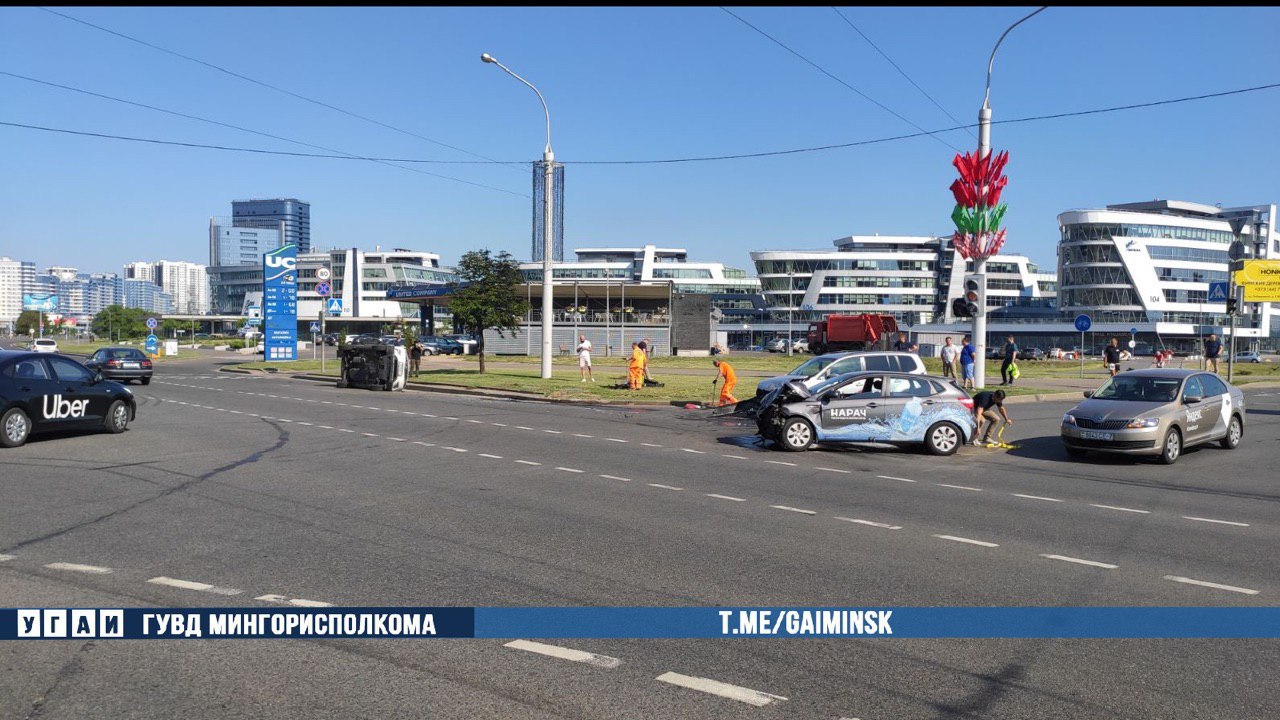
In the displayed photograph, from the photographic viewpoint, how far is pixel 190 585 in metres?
6.56

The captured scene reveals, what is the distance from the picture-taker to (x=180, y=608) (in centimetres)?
606

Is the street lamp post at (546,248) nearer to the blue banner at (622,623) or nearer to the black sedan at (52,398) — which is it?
the black sedan at (52,398)

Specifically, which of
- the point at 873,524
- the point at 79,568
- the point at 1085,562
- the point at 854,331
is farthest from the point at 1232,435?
the point at 854,331

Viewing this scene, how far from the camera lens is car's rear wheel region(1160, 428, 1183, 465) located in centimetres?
1441

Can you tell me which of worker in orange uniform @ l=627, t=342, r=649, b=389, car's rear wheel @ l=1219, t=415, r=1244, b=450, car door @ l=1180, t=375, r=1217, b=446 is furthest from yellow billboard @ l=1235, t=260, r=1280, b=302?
worker in orange uniform @ l=627, t=342, r=649, b=389

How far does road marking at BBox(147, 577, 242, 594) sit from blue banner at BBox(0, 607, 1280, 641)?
0.39 meters

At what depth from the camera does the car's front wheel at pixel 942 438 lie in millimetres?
15521

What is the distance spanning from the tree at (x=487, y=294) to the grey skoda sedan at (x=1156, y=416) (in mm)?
25205

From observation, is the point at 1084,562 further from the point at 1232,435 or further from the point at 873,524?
the point at 1232,435

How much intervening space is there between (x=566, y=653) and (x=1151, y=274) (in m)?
120

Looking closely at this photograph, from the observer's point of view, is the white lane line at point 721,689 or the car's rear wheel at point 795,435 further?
the car's rear wheel at point 795,435

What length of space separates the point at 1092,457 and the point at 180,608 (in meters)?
14.5

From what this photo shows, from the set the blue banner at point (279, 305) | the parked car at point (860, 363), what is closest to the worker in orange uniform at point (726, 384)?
the parked car at point (860, 363)

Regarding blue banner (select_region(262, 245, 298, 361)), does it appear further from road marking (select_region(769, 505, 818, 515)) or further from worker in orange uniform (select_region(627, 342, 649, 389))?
road marking (select_region(769, 505, 818, 515))
